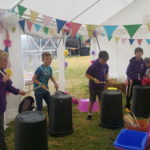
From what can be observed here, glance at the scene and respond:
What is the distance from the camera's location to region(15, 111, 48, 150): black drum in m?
2.31

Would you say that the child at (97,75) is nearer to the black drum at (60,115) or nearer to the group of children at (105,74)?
the group of children at (105,74)

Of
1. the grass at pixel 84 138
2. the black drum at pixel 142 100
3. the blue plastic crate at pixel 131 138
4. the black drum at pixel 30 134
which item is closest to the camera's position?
the black drum at pixel 30 134

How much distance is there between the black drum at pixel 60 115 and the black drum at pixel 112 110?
2.07ft

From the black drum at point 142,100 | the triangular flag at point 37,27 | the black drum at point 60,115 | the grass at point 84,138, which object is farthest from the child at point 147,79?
the triangular flag at point 37,27

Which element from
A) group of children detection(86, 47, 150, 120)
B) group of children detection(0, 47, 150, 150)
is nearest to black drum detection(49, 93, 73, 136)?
group of children detection(0, 47, 150, 150)

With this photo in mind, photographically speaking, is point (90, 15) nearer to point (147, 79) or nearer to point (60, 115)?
point (147, 79)

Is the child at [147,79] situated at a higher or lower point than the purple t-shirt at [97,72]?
lower

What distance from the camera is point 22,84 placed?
422cm

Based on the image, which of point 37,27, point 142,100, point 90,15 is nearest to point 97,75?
point 142,100

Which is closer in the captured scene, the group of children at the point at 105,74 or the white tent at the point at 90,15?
the group of children at the point at 105,74

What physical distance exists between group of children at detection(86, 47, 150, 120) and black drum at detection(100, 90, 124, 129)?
0.32 meters

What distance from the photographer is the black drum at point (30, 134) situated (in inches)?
91.1

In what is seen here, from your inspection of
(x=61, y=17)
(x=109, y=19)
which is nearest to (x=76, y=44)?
(x=109, y=19)

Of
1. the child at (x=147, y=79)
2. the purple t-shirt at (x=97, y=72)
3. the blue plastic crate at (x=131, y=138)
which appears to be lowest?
the blue plastic crate at (x=131, y=138)
